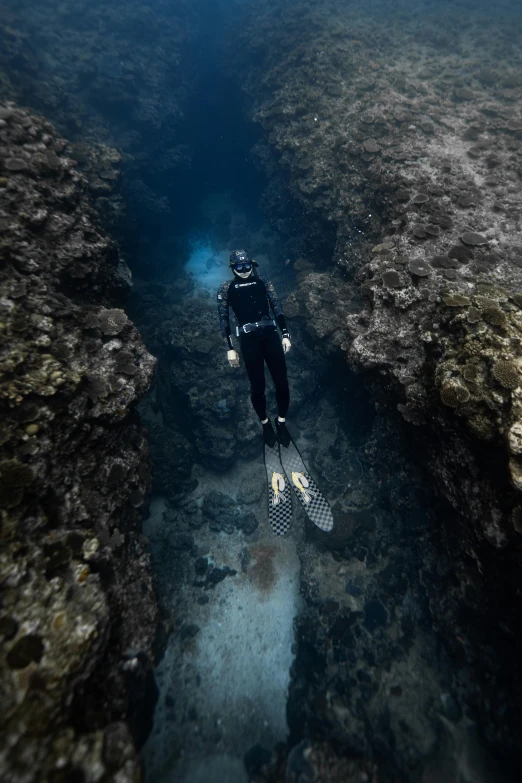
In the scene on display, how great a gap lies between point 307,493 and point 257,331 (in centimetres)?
377

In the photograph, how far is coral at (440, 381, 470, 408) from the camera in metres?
4.23

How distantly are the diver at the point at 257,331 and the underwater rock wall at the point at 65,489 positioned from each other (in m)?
1.97

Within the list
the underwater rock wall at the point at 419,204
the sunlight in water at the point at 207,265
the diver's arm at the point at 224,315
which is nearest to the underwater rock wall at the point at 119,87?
the sunlight in water at the point at 207,265

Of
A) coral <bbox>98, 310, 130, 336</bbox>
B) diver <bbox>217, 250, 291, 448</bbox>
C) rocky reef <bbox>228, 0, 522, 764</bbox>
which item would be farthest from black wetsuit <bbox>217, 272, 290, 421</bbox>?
coral <bbox>98, 310, 130, 336</bbox>

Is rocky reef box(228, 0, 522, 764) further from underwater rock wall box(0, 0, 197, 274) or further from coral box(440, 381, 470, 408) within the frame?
underwater rock wall box(0, 0, 197, 274)

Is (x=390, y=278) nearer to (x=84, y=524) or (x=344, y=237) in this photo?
(x=344, y=237)

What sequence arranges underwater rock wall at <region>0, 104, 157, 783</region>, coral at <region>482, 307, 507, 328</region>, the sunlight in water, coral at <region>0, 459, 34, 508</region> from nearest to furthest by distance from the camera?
underwater rock wall at <region>0, 104, 157, 783</region>, coral at <region>0, 459, 34, 508</region>, coral at <region>482, 307, 507, 328</region>, the sunlight in water

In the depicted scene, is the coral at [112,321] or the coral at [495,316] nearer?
the coral at [495,316]

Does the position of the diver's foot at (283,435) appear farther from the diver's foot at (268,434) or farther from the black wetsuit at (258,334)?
the black wetsuit at (258,334)

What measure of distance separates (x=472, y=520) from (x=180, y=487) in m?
7.95

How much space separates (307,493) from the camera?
7.11 m

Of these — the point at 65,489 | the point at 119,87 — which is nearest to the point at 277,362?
the point at 65,489

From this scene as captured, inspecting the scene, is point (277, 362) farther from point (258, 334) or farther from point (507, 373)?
point (507, 373)

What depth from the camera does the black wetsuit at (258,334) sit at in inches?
255
